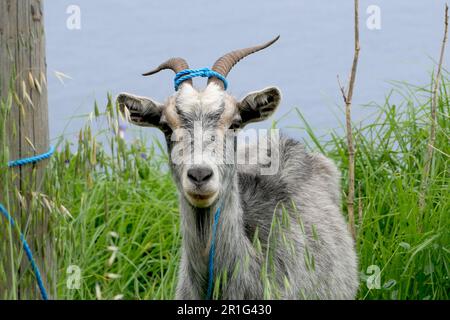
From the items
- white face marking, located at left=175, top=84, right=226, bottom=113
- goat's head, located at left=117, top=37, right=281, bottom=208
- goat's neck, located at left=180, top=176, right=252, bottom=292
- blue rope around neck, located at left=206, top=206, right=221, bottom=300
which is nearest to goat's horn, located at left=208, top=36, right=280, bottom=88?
goat's head, located at left=117, top=37, right=281, bottom=208

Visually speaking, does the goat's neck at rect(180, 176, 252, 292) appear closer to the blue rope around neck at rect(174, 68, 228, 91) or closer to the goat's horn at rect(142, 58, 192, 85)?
the blue rope around neck at rect(174, 68, 228, 91)

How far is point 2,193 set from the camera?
553cm

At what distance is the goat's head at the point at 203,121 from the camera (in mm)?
5797

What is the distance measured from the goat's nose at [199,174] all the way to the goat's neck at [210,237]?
18.7 inches

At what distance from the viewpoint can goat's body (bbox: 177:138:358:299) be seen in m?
6.29

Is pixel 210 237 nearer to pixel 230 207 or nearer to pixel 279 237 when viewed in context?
pixel 230 207

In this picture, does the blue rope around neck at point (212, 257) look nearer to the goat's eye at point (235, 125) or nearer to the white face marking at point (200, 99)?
the goat's eye at point (235, 125)

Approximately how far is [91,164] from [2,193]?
0.56 meters

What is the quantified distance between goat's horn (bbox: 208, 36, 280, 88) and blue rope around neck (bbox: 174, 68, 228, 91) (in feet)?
0.09

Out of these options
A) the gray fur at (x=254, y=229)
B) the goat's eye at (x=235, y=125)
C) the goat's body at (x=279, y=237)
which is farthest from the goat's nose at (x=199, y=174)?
the goat's eye at (x=235, y=125)

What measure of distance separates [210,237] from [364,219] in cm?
224

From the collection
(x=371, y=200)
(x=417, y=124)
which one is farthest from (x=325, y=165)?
(x=417, y=124)

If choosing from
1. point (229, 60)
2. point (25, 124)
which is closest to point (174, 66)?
point (229, 60)
